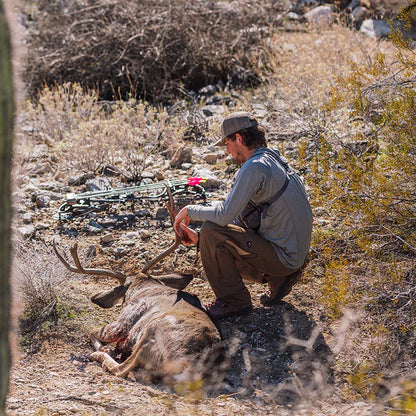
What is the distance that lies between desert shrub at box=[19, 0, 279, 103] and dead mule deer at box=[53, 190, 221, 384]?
6387 millimetres

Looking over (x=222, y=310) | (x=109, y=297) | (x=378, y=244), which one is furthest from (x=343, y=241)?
(x=109, y=297)

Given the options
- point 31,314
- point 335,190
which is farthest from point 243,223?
point 31,314

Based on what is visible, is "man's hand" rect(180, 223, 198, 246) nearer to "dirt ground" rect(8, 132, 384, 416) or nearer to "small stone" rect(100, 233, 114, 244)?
"dirt ground" rect(8, 132, 384, 416)

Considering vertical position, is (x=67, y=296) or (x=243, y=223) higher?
(x=243, y=223)

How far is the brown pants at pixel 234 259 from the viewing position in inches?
195

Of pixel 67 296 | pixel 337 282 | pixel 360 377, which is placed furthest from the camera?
pixel 67 296

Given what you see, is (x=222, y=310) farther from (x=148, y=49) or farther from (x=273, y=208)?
(x=148, y=49)

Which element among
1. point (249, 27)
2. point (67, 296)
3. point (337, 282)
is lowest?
point (67, 296)

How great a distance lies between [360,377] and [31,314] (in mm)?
2971

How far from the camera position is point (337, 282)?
4859mm

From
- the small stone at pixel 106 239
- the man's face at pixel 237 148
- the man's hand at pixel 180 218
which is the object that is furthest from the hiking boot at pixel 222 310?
the small stone at pixel 106 239

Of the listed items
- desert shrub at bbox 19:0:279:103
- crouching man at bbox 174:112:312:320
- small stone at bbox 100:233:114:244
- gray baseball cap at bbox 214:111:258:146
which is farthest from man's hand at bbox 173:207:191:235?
desert shrub at bbox 19:0:279:103

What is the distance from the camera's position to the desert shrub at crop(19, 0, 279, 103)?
11.2 metres

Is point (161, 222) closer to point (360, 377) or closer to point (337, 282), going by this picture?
point (337, 282)
